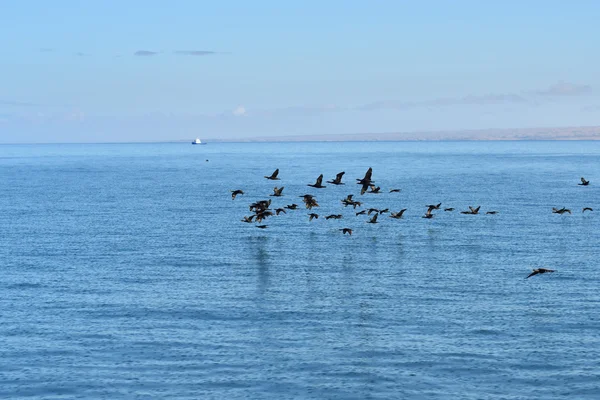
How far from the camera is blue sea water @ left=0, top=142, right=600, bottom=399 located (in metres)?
50.9

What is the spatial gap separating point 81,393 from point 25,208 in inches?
3779

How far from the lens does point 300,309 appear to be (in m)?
66.5

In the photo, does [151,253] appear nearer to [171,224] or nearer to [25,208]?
[171,224]

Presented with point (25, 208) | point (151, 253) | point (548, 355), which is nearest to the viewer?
point (548, 355)

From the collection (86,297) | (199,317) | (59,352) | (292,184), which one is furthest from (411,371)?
(292,184)

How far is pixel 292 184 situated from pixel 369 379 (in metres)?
145

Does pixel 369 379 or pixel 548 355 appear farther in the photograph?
pixel 548 355

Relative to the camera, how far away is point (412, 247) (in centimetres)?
9481

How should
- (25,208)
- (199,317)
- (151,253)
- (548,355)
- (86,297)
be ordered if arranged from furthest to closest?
(25,208)
(151,253)
(86,297)
(199,317)
(548,355)

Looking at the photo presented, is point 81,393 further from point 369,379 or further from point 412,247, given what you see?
point 412,247

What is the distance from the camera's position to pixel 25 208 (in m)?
139

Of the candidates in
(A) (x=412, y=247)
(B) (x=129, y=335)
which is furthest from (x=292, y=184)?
(B) (x=129, y=335)

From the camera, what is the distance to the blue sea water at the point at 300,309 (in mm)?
50875

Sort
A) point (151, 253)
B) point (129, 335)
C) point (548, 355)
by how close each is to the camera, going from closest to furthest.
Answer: point (548, 355)
point (129, 335)
point (151, 253)
